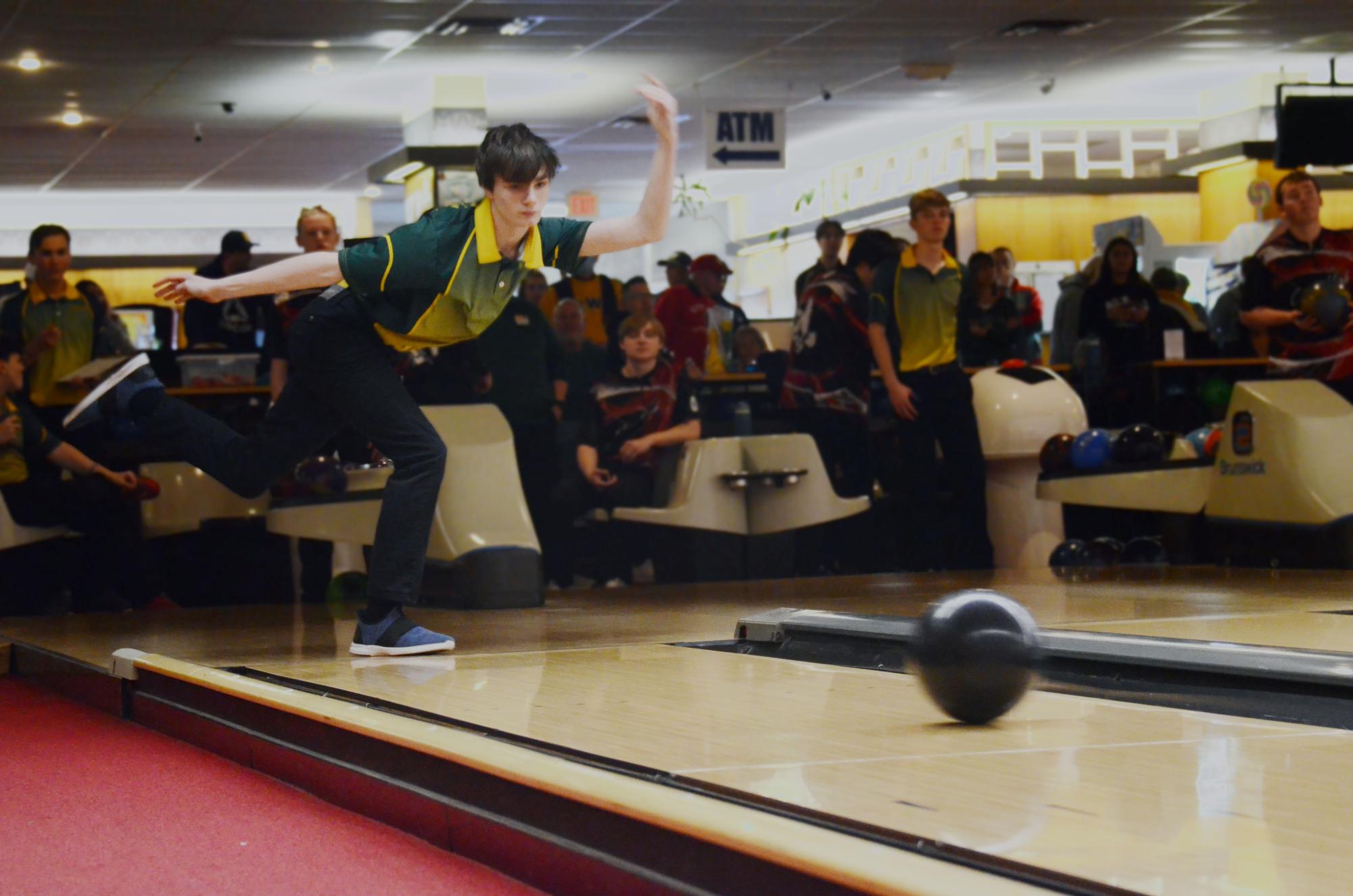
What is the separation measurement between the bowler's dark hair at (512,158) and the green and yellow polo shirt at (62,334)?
3695 mm

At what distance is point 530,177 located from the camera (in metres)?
3.24

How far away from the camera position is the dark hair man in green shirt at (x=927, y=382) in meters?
6.29

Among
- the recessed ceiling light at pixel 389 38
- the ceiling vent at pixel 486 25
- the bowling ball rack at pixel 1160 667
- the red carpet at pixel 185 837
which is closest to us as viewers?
the red carpet at pixel 185 837

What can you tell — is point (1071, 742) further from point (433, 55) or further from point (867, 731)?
point (433, 55)

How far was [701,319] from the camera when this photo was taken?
8.12 metres

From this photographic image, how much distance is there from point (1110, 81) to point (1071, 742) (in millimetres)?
12371

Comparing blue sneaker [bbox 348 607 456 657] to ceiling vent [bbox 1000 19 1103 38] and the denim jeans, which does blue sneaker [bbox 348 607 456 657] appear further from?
ceiling vent [bbox 1000 19 1103 38]

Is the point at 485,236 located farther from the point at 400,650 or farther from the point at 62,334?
the point at 62,334

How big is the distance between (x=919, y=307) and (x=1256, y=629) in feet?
10.4

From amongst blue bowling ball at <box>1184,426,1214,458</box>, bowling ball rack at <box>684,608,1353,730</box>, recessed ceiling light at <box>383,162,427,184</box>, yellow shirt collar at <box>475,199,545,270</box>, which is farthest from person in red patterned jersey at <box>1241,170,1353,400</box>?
recessed ceiling light at <box>383,162,427,184</box>

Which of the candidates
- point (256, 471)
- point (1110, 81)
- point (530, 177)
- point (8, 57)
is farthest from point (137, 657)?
point (1110, 81)

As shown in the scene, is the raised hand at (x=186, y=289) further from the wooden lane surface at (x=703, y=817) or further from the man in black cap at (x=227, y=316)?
the man in black cap at (x=227, y=316)

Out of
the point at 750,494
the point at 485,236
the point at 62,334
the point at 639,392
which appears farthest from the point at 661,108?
the point at 62,334

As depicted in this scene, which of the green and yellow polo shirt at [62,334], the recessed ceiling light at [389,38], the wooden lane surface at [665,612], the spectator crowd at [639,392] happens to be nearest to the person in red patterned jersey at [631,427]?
the spectator crowd at [639,392]
